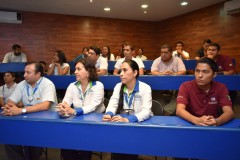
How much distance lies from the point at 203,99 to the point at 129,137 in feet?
3.25

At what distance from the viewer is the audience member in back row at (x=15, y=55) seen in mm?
7156

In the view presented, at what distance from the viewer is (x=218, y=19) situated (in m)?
7.19

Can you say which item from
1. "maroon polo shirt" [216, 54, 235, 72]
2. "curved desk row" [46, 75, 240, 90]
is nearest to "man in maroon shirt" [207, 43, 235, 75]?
"maroon polo shirt" [216, 54, 235, 72]

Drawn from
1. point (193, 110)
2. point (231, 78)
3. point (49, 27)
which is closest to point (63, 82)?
point (193, 110)

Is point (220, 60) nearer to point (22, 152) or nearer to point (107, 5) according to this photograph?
point (22, 152)

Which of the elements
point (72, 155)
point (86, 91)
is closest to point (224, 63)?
point (86, 91)

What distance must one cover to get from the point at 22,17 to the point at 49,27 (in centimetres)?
98

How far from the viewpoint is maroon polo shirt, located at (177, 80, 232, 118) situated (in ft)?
5.88

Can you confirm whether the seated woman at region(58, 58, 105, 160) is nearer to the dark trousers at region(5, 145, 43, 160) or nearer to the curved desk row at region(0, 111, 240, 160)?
the dark trousers at region(5, 145, 43, 160)

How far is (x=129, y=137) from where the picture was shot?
43.5 inches

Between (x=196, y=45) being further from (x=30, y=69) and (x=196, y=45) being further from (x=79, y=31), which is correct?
(x=30, y=69)

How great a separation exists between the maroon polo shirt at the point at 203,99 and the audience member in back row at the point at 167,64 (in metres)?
1.68

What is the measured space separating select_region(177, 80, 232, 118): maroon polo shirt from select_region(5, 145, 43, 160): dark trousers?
53.8 inches

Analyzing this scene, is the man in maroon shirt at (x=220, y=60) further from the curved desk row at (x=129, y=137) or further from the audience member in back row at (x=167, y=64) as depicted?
the curved desk row at (x=129, y=137)
